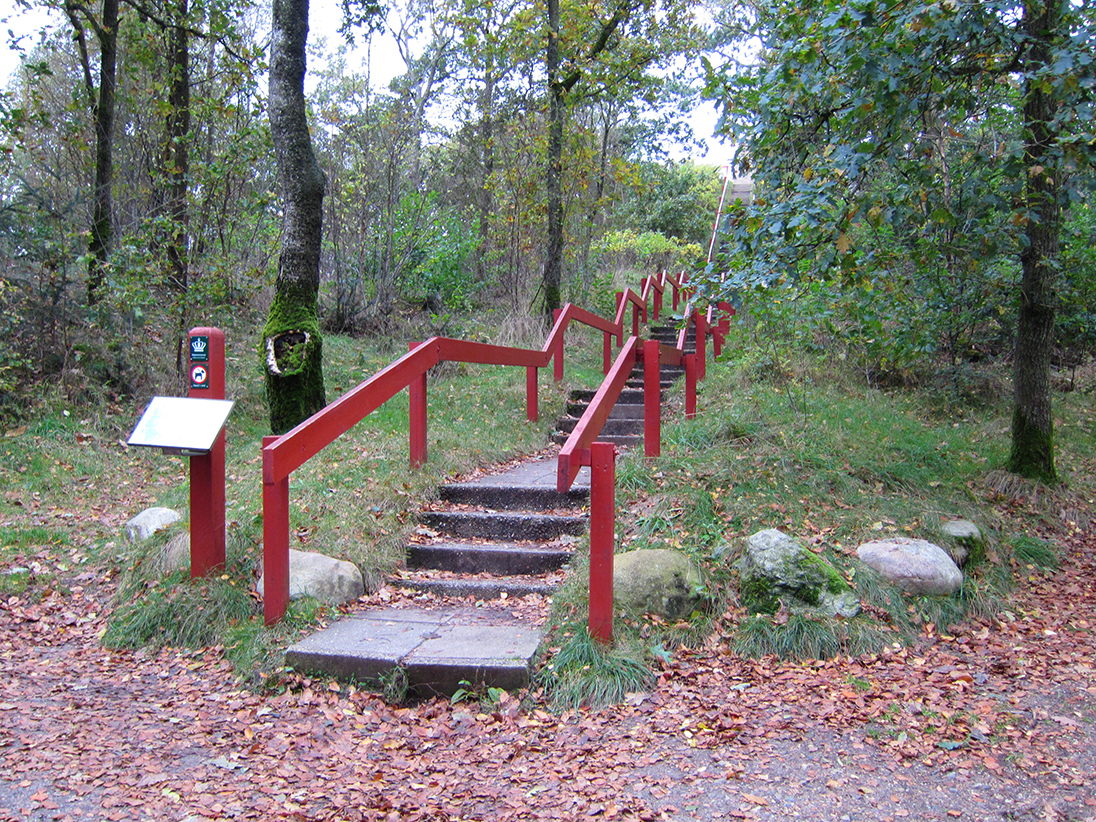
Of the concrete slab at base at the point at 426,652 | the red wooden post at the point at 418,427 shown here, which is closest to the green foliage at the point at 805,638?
the concrete slab at base at the point at 426,652

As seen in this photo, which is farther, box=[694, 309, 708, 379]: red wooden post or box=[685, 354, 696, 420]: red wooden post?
box=[694, 309, 708, 379]: red wooden post

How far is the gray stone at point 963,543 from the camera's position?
523 cm

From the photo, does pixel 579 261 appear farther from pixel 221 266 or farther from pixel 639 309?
pixel 221 266

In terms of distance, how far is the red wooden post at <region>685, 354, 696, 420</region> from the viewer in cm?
→ 750

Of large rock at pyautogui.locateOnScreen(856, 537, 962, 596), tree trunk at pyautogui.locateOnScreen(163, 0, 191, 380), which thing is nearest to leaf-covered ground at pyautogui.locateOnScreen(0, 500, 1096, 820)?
large rock at pyautogui.locateOnScreen(856, 537, 962, 596)

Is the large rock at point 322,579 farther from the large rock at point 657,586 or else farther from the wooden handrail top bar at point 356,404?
the large rock at point 657,586

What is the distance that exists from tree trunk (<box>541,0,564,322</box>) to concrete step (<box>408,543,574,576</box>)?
25.1ft

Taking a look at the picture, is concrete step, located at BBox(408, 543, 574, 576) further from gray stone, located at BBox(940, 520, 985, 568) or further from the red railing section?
gray stone, located at BBox(940, 520, 985, 568)

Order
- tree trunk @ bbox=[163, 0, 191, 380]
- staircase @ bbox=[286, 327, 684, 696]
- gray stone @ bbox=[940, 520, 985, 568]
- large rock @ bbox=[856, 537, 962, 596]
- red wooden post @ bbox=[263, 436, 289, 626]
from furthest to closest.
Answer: tree trunk @ bbox=[163, 0, 191, 380]
gray stone @ bbox=[940, 520, 985, 568]
large rock @ bbox=[856, 537, 962, 596]
red wooden post @ bbox=[263, 436, 289, 626]
staircase @ bbox=[286, 327, 684, 696]

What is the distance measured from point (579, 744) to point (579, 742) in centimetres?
2

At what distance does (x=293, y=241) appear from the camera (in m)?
7.15

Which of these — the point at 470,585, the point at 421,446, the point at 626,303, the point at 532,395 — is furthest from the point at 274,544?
the point at 626,303

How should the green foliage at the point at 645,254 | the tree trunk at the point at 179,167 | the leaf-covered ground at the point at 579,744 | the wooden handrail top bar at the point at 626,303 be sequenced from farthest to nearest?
the green foliage at the point at 645,254, the wooden handrail top bar at the point at 626,303, the tree trunk at the point at 179,167, the leaf-covered ground at the point at 579,744

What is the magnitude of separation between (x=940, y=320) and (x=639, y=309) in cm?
556
